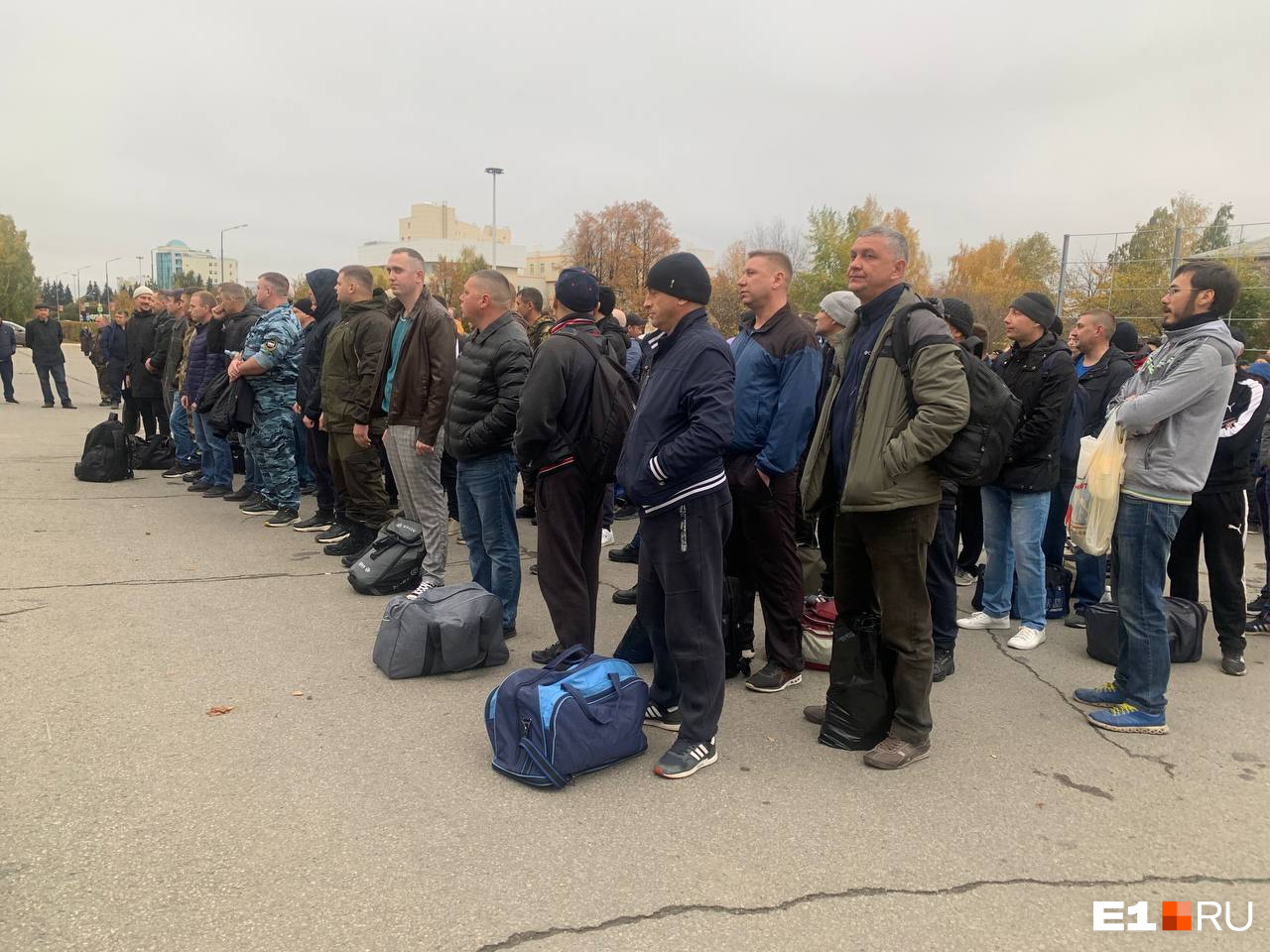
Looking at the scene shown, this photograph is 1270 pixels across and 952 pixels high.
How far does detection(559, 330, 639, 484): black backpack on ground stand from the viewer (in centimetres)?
437

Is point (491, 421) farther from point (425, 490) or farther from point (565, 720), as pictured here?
point (565, 720)

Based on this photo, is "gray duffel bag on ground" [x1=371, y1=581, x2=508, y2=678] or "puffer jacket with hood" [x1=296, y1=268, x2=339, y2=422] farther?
"puffer jacket with hood" [x1=296, y1=268, x2=339, y2=422]

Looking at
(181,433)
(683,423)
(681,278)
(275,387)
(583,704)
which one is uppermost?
(681,278)

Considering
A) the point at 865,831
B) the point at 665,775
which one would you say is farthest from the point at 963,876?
the point at 665,775

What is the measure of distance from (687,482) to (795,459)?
1.18 m

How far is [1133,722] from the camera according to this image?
4.19 metres

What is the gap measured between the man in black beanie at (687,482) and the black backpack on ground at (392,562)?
2896 mm

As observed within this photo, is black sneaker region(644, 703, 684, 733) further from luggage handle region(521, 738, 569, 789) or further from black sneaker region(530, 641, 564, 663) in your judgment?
black sneaker region(530, 641, 564, 663)

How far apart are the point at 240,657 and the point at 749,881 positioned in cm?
320

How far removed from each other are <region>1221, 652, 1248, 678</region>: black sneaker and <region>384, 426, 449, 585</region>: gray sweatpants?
4911 millimetres

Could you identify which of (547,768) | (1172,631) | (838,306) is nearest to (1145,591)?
(1172,631)

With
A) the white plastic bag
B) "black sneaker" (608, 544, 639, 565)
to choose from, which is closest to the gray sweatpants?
"black sneaker" (608, 544, 639, 565)

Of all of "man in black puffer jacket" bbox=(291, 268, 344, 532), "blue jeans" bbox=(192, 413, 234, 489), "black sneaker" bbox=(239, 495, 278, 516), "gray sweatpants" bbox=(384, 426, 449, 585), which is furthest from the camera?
"blue jeans" bbox=(192, 413, 234, 489)

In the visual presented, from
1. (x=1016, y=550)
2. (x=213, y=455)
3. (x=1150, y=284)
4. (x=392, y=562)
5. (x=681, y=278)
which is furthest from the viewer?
(x=1150, y=284)
